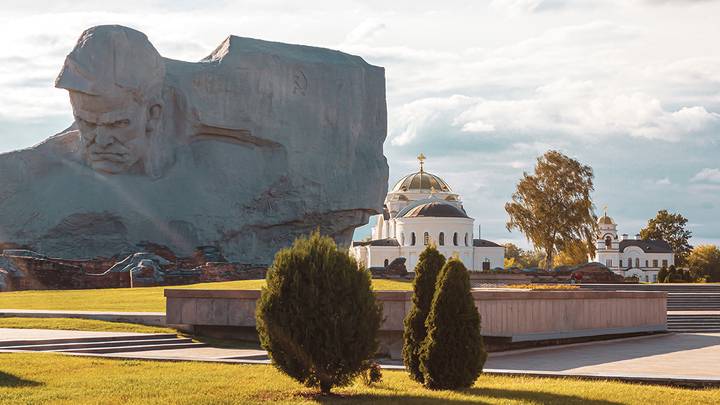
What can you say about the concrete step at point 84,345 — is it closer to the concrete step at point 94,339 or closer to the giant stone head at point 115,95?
the concrete step at point 94,339

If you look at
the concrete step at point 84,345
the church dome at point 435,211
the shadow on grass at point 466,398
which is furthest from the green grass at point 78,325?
the church dome at point 435,211

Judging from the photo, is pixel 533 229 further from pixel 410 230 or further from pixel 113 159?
pixel 113 159

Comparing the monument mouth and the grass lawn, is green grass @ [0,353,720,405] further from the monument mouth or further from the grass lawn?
the monument mouth

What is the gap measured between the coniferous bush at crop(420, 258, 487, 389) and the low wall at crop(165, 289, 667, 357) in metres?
4.72

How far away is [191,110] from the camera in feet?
146

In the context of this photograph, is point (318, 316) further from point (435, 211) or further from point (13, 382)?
point (435, 211)

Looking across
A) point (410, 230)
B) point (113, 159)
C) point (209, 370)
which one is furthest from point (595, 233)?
point (209, 370)

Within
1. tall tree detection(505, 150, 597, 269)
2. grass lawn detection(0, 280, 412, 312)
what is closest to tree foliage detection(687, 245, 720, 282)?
tall tree detection(505, 150, 597, 269)

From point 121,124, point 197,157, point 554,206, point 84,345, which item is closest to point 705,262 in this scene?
point 554,206

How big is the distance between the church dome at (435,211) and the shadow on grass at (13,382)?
2732 inches

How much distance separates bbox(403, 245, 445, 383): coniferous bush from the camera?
1216 centimetres

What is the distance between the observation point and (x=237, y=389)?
11531 mm

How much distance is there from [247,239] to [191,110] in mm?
6303

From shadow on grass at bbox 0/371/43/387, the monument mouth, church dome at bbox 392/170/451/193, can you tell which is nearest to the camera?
shadow on grass at bbox 0/371/43/387
